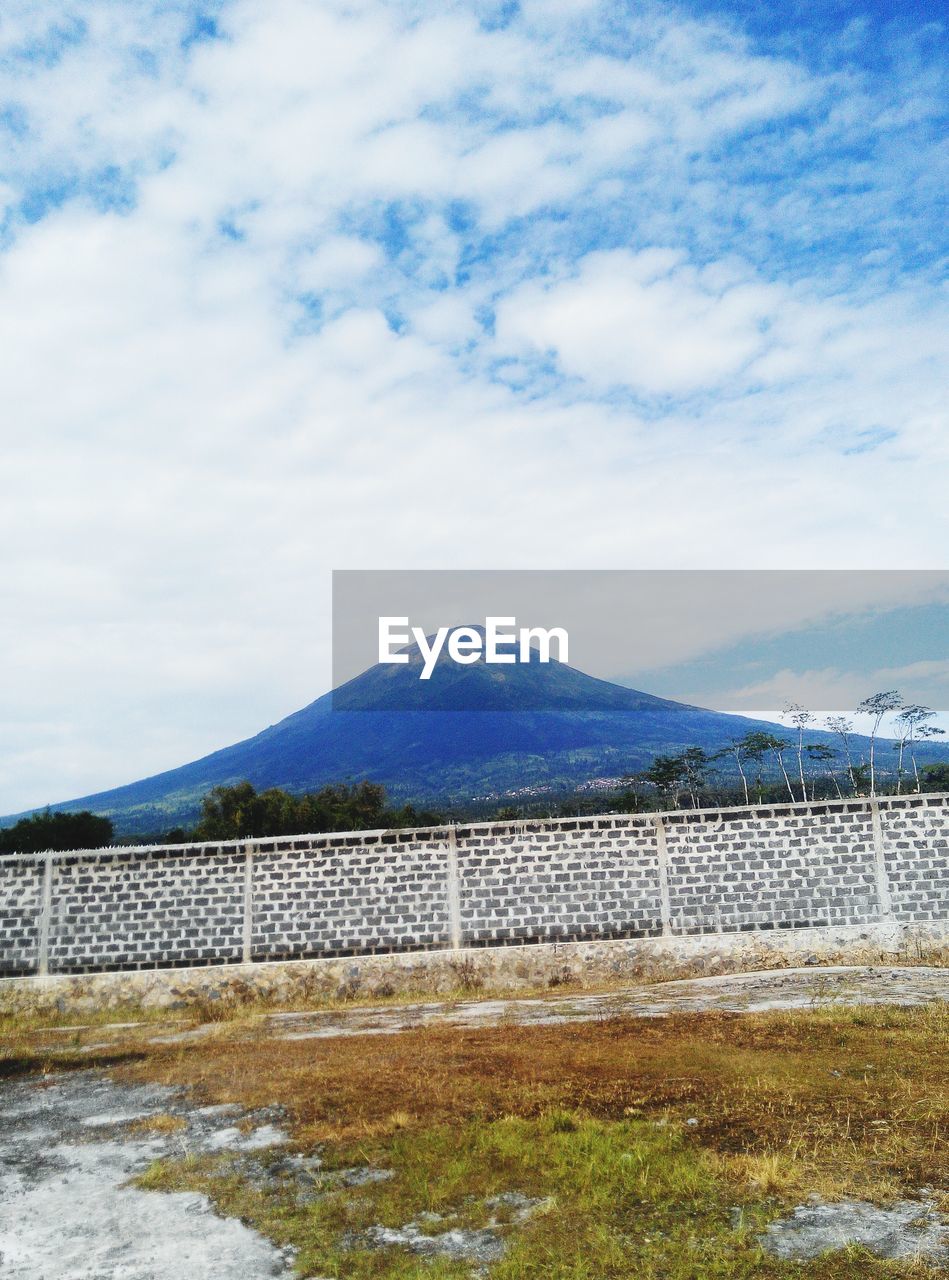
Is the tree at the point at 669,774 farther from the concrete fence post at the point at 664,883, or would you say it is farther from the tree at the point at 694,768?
the concrete fence post at the point at 664,883

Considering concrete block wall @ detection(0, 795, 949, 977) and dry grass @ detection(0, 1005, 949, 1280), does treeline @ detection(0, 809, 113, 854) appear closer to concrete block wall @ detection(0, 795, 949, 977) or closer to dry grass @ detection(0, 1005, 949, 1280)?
concrete block wall @ detection(0, 795, 949, 977)

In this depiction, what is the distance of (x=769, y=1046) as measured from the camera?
22.1ft

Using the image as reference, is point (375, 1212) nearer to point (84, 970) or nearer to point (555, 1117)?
A: point (555, 1117)

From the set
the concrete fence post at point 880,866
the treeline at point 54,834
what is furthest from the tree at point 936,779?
the concrete fence post at point 880,866

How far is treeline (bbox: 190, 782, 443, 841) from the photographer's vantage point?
156ft

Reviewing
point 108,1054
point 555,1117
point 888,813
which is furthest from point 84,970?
point 888,813

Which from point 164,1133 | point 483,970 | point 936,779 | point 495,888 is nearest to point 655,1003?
point 483,970

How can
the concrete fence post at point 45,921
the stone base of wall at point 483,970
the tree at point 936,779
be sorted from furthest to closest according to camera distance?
Answer: the tree at point 936,779 → the concrete fence post at point 45,921 → the stone base of wall at point 483,970

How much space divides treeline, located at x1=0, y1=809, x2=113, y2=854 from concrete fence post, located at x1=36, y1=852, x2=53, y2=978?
36.8 meters

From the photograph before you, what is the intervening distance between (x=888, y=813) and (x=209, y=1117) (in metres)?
8.18

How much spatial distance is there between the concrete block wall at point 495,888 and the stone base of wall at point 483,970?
0.14 meters

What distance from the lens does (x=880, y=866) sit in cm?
1049

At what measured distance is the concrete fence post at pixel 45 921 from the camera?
10.8 meters

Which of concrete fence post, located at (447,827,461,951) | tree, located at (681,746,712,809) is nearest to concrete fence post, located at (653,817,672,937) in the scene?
concrete fence post, located at (447,827,461,951)
